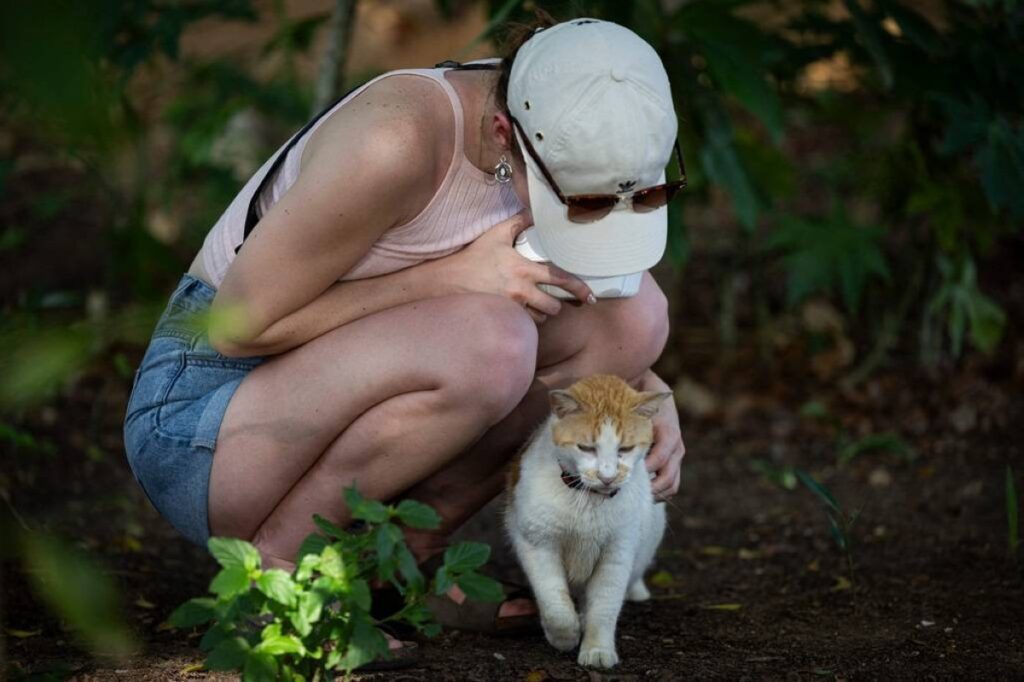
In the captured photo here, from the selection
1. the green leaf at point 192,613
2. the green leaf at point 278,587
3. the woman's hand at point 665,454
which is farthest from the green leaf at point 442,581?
the woman's hand at point 665,454

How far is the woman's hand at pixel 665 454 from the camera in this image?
2354 millimetres

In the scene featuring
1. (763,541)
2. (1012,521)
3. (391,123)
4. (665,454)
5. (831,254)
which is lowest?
(763,541)

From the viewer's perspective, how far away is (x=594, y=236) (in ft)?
6.65

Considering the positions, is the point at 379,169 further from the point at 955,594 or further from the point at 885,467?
the point at 885,467

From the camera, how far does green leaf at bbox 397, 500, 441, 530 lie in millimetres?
1663

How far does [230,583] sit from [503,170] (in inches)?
37.0

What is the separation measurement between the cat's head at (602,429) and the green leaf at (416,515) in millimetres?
515

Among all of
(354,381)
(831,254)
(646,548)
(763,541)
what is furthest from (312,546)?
(831,254)

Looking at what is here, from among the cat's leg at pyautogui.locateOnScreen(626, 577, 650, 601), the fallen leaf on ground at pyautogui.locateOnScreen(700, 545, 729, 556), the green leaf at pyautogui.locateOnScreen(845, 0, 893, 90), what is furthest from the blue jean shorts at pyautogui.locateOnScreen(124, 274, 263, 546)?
the green leaf at pyautogui.locateOnScreen(845, 0, 893, 90)

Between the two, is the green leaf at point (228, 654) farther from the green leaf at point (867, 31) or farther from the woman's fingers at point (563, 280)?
the green leaf at point (867, 31)

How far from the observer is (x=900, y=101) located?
3863 millimetres

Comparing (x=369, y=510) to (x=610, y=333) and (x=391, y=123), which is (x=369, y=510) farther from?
(x=610, y=333)

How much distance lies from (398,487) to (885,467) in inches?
79.5

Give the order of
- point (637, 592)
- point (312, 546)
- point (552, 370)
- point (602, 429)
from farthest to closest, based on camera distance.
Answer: point (637, 592), point (552, 370), point (602, 429), point (312, 546)
